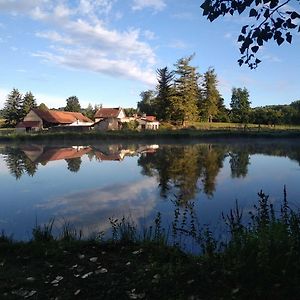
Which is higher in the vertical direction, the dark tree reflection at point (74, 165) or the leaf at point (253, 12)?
the leaf at point (253, 12)

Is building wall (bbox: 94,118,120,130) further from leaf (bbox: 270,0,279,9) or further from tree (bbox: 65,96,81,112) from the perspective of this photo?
leaf (bbox: 270,0,279,9)

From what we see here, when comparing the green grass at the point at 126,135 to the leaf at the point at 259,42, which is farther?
the green grass at the point at 126,135

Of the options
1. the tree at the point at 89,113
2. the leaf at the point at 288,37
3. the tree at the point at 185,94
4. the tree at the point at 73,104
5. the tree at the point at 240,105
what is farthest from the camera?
the tree at the point at 73,104

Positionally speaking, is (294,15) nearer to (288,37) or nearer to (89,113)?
(288,37)

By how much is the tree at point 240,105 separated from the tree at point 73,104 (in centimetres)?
4941

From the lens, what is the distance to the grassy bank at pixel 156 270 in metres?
4.52

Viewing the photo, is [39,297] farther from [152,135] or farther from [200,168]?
[152,135]

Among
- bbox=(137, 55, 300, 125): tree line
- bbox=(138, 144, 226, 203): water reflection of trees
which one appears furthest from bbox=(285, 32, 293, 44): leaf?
bbox=(137, 55, 300, 125): tree line

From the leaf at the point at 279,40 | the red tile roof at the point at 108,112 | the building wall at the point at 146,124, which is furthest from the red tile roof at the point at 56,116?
the leaf at the point at 279,40

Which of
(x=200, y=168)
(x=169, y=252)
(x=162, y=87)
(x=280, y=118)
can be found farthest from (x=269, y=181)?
(x=280, y=118)

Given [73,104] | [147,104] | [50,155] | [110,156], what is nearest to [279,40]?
[110,156]

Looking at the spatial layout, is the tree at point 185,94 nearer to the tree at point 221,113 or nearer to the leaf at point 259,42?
the tree at point 221,113

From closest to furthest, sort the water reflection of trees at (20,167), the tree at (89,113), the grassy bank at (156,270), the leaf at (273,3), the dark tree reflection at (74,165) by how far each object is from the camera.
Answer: the leaf at (273,3) < the grassy bank at (156,270) < the water reflection of trees at (20,167) < the dark tree reflection at (74,165) < the tree at (89,113)

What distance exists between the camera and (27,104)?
92.6 metres
